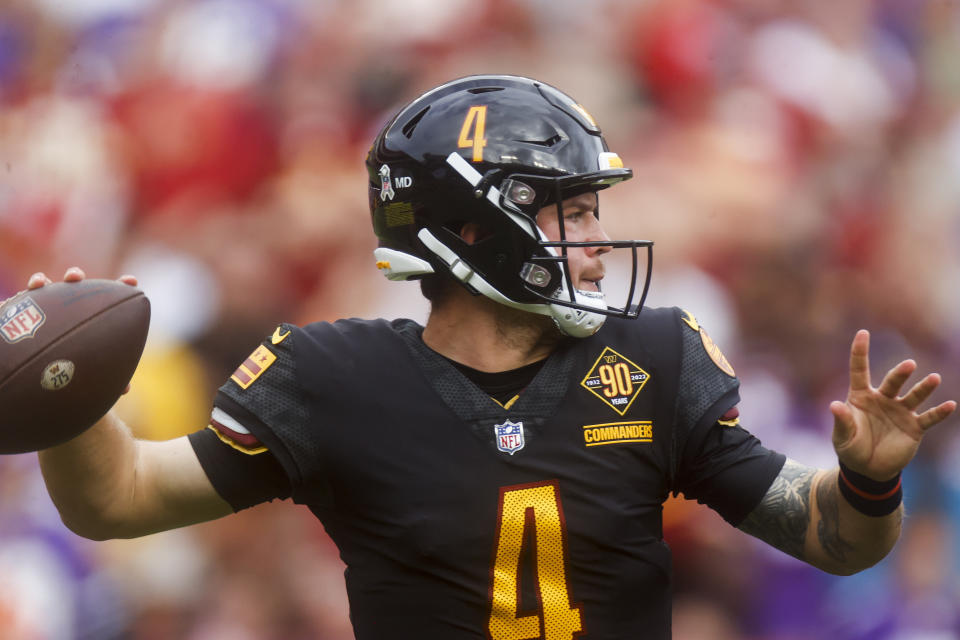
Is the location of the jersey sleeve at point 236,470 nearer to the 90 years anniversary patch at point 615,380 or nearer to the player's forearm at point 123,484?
the player's forearm at point 123,484

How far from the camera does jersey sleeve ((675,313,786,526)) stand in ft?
6.91

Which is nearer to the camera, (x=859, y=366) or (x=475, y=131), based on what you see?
(x=859, y=366)

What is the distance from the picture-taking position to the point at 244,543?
3646 mm

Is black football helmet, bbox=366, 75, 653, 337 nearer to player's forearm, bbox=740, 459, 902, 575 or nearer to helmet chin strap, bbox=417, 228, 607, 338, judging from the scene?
helmet chin strap, bbox=417, 228, 607, 338

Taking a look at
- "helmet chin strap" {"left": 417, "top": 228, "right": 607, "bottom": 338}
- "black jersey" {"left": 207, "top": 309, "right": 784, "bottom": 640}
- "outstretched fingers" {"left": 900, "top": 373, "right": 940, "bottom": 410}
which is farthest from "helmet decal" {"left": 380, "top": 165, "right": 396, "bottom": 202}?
"outstretched fingers" {"left": 900, "top": 373, "right": 940, "bottom": 410}

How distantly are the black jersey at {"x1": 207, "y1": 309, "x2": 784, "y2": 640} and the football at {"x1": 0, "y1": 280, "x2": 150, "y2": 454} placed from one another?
21 centimetres

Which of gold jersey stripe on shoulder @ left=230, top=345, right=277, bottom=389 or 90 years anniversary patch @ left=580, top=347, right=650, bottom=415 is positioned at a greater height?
90 years anniversary patch @ left=580, top=347, right=650, bottom=415

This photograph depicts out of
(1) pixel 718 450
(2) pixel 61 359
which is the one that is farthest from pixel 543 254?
(2) pixel 61 359

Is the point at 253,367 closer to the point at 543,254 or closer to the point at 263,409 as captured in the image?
the point at 263,409

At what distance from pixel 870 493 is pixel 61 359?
1.44 meters

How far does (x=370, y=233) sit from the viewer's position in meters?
3.87

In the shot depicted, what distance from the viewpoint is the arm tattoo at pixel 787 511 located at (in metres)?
2.09

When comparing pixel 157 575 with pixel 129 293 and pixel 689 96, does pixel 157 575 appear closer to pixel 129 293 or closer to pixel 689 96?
pixel 129 293

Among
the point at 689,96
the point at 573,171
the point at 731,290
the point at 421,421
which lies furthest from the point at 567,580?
the point at 689,96
